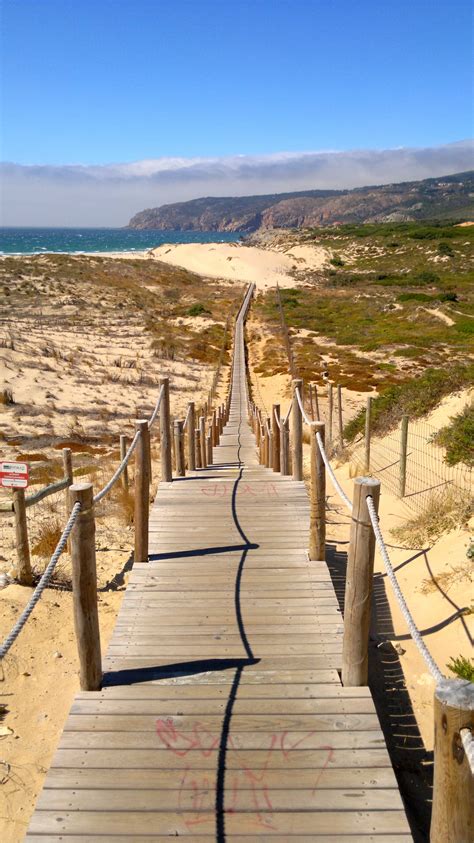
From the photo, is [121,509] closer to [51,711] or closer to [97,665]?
[51,711]

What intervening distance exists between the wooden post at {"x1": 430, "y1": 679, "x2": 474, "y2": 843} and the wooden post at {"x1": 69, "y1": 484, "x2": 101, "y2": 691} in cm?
225

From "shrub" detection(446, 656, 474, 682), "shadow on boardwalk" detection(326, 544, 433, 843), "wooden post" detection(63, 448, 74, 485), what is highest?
"wooden post" detection(63, 448, 74, 485)

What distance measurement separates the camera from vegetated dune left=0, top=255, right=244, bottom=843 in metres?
5.00

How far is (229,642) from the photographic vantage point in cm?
444

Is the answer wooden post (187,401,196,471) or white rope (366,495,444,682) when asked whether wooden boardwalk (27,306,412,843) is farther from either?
wooden post (187,401,196,471)

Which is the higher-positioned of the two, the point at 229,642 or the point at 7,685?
the point at 229,642

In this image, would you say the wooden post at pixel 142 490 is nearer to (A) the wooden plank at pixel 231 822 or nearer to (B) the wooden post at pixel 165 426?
(B) the wooden post at pixel 165 426

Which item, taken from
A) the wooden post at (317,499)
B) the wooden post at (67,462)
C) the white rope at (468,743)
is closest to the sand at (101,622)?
the wooden post at (67,462)

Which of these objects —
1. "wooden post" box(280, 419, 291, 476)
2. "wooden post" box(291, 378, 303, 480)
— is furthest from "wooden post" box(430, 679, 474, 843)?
"wooden post" box(280, 419, 291, 476)

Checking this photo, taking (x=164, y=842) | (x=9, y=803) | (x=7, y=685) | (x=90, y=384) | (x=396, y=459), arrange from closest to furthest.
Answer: (x=164, y=842)
(x=9, y=803)
(x=7, y=685)
(x=396, y=459)
(x=90, y=384)

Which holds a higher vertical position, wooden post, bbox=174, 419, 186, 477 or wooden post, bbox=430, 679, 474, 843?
wooden post, bbox=430, 679, 474, 843

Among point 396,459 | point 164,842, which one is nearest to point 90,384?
point 396,459

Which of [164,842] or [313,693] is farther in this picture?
[313,693]

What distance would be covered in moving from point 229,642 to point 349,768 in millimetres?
1369
